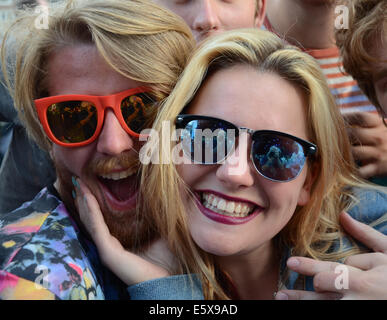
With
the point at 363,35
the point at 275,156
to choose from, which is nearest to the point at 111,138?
the point at 275,156

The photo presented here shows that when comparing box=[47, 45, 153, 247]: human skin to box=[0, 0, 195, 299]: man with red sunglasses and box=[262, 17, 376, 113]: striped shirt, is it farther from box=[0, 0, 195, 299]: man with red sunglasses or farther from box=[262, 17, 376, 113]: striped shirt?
box=[262, 17, 376, 113]: striped shirt

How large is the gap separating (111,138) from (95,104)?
5.3 inches

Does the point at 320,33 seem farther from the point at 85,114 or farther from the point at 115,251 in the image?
the point at 115,251

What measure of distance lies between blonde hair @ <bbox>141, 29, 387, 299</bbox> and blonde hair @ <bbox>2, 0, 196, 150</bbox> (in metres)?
0.09

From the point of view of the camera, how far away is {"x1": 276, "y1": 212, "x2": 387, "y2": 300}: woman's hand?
1.42 metres

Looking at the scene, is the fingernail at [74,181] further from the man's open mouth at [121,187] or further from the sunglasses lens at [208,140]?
the sunglasses lens at [208,140]

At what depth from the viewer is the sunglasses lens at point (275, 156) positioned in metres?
1.45

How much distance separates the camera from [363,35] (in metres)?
2.04

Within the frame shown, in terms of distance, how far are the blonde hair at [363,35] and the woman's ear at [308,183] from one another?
0.73m

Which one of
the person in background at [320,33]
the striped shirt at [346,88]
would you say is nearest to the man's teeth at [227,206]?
the person in background at [320,33]

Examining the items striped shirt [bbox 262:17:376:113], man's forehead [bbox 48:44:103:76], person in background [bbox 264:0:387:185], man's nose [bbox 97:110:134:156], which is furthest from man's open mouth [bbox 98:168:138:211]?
striped shirt [bbox 262:17:376:113]
